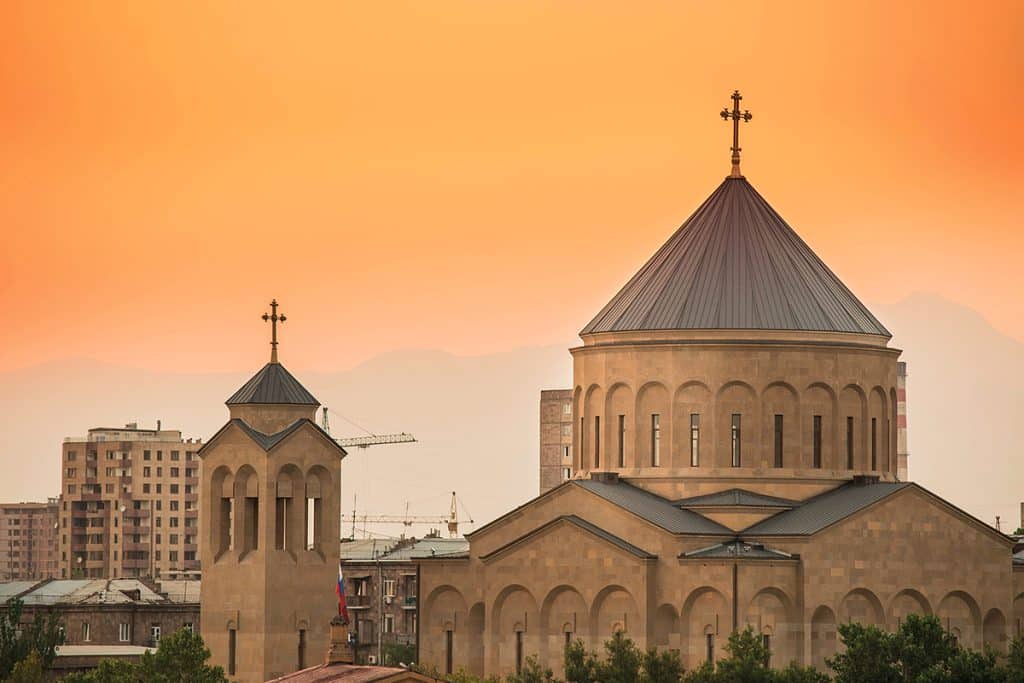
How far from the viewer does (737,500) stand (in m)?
80.2

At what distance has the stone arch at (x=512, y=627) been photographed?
79.5m

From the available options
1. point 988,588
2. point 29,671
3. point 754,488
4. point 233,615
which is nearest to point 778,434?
point 754,488

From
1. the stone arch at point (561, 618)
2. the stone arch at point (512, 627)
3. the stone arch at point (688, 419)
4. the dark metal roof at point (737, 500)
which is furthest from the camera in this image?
the stone arch at point (688, 419)

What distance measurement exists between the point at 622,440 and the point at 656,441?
1202mm

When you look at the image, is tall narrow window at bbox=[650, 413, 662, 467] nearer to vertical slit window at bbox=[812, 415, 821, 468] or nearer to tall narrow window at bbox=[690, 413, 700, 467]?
tall narrow window at bbox=[690, 413, 700, 467]

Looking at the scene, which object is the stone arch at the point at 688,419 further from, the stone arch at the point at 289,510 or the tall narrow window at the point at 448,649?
the stone arch at the point at 289,510

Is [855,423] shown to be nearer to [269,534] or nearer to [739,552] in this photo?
[739,552]

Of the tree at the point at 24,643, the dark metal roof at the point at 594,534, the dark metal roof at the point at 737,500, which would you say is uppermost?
the dark metal roof at the point at 737,500

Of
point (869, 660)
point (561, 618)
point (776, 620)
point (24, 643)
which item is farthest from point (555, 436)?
point (869, 660)

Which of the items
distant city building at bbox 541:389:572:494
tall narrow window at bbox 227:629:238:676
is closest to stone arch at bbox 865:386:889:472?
tall narrow window at bbox 227:629:238:676

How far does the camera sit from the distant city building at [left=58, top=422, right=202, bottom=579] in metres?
189

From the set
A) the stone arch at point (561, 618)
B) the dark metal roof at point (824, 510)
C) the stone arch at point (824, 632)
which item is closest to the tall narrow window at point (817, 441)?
the dark metal roof at point (824, 510)

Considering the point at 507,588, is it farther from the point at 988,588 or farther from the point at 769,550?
the point at 988,588

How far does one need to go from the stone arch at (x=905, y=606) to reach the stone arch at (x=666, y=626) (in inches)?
231
